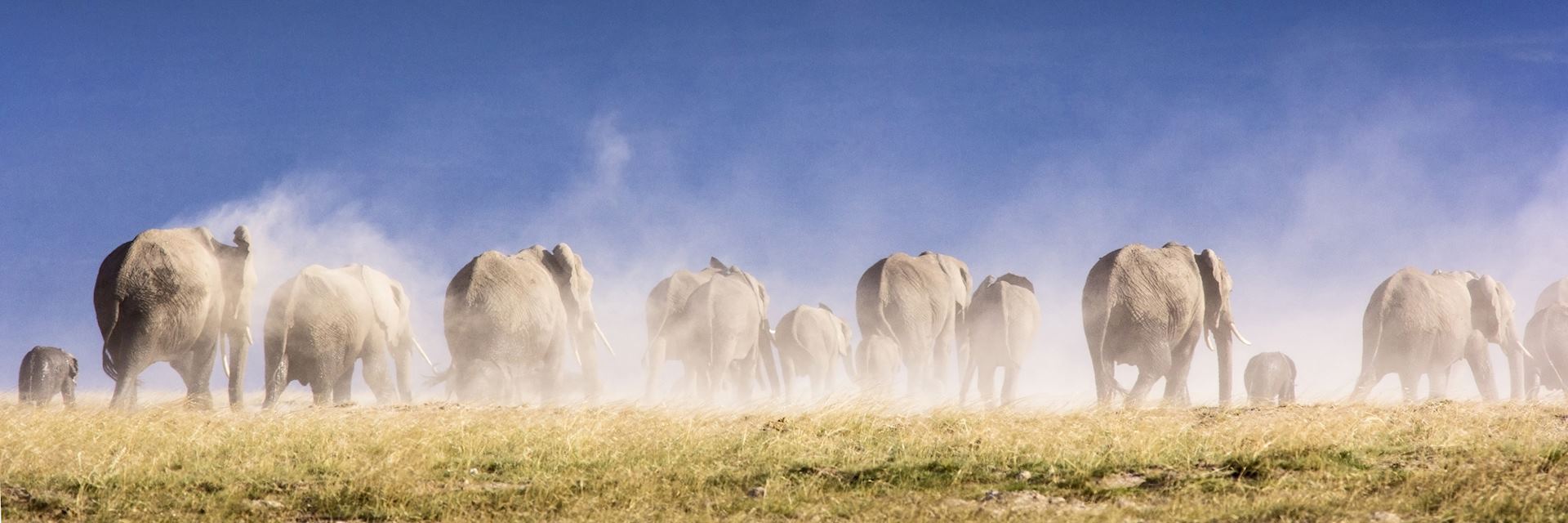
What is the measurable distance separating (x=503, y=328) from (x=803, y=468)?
488 inches

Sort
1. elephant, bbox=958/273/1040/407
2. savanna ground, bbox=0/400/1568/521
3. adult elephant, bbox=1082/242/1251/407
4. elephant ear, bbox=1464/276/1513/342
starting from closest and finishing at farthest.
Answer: savanna ground, bbox=0/400/1568/521 < adult elephant, bbox=1082/242/1251/407 < elephant, bbox=958/273/1040/407 < elephant ear, bbox=1464/276/1513/342

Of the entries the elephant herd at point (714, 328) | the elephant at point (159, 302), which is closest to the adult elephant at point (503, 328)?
the elephant herd at point (714, 328)

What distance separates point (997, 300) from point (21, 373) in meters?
19.4

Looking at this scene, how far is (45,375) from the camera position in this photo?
77.3 feet

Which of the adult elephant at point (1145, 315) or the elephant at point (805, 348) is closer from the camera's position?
the adult elephant at point (1145, 315)

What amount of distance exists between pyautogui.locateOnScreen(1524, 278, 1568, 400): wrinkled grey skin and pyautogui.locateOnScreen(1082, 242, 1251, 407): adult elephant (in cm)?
1547

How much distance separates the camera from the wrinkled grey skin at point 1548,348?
1307 inches

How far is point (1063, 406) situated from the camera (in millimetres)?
17172

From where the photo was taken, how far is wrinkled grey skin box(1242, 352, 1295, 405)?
88.9ft

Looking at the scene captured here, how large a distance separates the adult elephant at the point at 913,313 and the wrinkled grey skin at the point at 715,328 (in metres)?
2.64

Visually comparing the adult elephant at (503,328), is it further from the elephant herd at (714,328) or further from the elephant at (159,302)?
the elephant at (159,302)

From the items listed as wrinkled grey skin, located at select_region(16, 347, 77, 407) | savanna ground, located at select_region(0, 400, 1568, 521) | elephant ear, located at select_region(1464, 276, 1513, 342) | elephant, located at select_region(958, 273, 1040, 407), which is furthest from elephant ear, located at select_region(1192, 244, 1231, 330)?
wrinkled grey skin, located at select_region(16, 347, 77, 407)

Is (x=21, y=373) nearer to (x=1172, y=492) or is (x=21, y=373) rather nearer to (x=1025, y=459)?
(x=1025, y=459)

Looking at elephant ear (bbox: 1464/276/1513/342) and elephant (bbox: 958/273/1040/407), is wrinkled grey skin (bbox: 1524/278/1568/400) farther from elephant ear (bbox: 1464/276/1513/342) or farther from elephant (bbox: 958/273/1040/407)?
elephant (bbox: 958/273/1040/407)
